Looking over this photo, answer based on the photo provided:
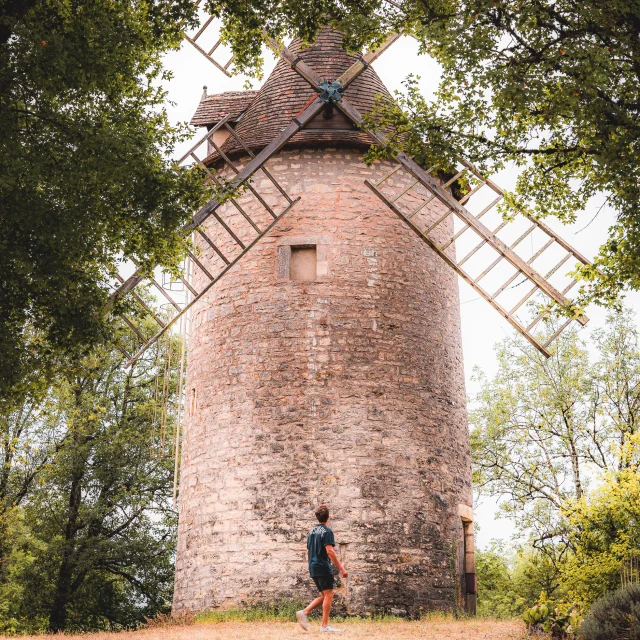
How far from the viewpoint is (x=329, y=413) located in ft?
36.7

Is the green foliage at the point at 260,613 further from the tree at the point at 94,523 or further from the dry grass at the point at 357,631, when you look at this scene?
the tree at the point at 94,523

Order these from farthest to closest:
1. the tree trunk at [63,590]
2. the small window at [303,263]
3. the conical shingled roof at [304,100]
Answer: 1. the tree trunk at [63,590]
2. the conical shingled roof at [304,100]
3. the small window at [303,263]

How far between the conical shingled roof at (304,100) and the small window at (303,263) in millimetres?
1644

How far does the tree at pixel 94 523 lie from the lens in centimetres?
1784

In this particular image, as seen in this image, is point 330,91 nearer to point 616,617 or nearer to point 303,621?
point 303,621

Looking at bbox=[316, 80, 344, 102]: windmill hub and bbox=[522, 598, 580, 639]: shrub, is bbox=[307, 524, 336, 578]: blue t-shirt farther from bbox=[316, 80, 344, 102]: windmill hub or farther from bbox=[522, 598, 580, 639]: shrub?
bbox=[316, 80, 344, 102]: windmill hub

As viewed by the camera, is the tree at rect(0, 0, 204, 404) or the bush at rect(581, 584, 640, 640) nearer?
the bush at rect(581, 584, 640, 640)

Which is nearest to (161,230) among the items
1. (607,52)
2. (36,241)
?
(36,241)

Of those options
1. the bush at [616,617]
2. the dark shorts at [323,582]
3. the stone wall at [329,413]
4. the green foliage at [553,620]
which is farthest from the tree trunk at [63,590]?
the bush at [616,617]

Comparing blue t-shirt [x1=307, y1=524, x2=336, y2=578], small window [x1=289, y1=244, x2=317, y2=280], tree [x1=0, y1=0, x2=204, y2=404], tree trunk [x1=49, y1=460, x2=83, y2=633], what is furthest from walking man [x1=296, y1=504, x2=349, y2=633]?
tree trunk [x1=49, y1=460, x2=83, y2=633]

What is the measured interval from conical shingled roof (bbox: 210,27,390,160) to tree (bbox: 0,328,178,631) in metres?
6.73

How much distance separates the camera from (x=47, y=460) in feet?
61.9

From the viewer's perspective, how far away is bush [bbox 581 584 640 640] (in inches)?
287

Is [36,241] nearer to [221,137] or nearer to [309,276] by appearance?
[309,276]
